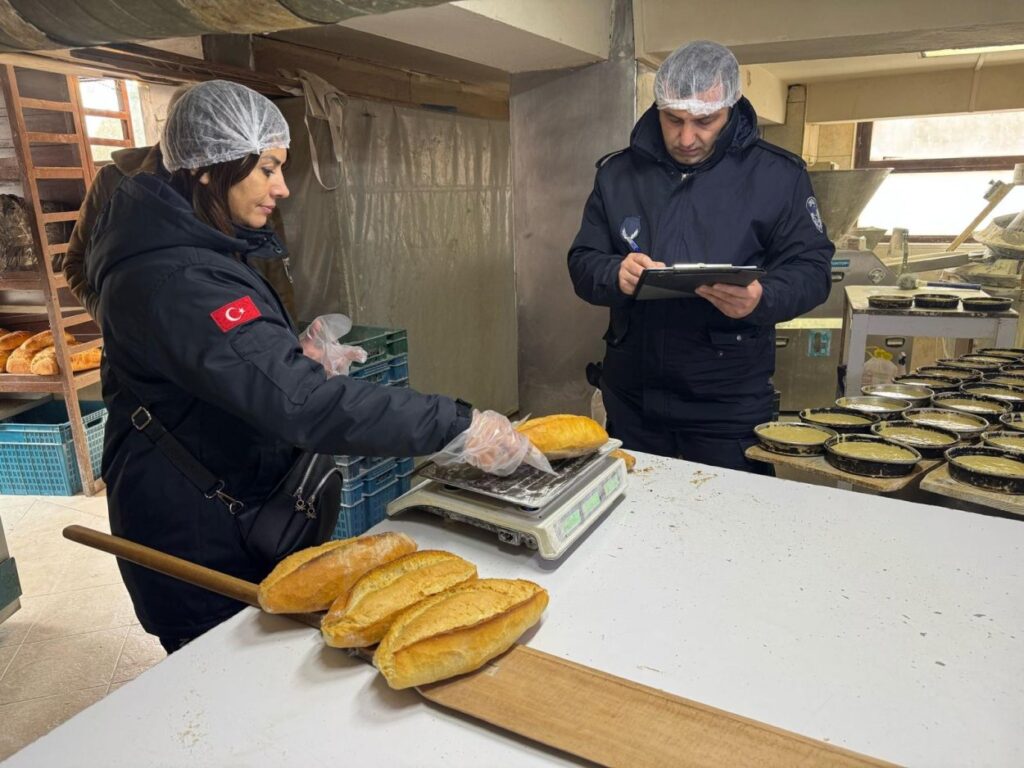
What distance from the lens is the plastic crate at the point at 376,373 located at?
8.18 feet

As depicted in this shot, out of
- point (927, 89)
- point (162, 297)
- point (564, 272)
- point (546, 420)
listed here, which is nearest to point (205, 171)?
point (162, 297)

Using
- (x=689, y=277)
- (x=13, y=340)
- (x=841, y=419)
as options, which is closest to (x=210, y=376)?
(x=689, y=277)

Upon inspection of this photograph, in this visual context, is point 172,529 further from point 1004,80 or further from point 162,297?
point 1004,80

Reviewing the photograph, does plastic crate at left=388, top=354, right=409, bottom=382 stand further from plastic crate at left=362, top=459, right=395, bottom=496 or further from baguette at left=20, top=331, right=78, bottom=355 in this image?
baguette at left=20, top=331, right=78, bottom=355

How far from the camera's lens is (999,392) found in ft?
7.36

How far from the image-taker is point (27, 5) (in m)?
1.22

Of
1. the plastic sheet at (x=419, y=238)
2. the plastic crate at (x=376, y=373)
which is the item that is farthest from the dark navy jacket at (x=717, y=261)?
the plastic sheet at (x=419, y=238)

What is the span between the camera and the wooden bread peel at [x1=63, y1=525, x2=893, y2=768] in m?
0.75

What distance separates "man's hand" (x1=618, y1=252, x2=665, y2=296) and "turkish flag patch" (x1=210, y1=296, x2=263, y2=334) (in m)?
1.02

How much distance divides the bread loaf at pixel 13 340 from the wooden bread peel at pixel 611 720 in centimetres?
360

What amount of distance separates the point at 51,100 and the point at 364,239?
1584 millimetres

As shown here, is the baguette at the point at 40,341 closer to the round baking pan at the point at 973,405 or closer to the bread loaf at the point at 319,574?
the bread loaf at the point at 319,574

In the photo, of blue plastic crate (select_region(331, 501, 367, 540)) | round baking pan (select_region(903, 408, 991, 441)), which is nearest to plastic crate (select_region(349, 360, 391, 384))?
blue plastic crate (select_region(331, 501, 367, 540))

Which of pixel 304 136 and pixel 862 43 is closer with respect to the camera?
pixel 862 43
